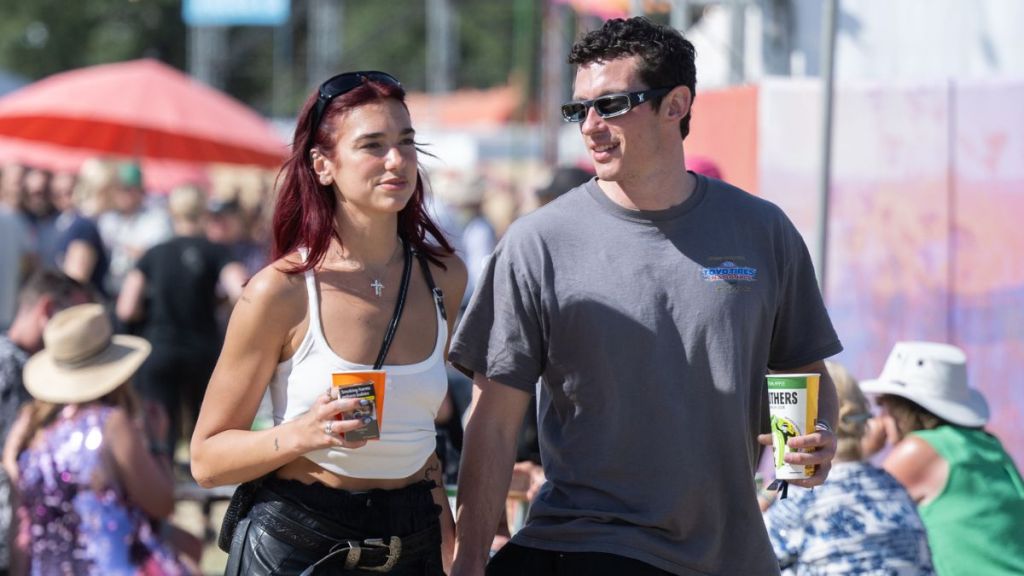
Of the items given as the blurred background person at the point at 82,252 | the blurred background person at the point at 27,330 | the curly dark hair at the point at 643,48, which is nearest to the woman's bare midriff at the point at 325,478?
the curly dark hair at the point at 643,48

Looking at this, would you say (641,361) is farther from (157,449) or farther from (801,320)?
(157,449)

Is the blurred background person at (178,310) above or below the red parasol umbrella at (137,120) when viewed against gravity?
below

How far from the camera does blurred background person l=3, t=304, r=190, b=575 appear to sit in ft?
16.2

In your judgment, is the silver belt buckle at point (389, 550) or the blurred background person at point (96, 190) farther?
the blurred background person at point (96, 190)

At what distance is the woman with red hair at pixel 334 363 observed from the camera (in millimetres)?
3119

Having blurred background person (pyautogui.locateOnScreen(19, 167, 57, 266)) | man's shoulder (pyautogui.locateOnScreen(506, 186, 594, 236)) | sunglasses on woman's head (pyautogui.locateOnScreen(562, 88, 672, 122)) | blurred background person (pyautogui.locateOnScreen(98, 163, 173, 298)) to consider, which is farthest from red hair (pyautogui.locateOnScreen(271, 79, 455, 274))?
blurred background person (pyautogui.locateOnScreen(98, 163, 173, 298))

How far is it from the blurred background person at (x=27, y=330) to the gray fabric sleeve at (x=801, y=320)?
12.4ft

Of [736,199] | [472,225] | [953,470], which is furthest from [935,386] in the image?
[472,225]

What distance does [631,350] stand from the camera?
3158 mm

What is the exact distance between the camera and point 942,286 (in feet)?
22.2

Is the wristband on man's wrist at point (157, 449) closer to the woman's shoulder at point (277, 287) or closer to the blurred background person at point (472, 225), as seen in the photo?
the woman's shoulder at point (277, 287)

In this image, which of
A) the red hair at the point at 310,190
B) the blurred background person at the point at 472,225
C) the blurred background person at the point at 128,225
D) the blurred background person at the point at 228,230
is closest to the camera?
the red hair at the point at 310,190

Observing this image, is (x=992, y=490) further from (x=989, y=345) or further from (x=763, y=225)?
(x=989, y=345)

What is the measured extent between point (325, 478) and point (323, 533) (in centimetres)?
12
